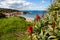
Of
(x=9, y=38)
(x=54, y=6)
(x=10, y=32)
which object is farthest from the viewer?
(x=10, y=32)

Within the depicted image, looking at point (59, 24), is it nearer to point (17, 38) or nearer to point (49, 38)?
point (49, 38)

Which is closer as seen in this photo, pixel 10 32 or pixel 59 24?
pixel 59 24

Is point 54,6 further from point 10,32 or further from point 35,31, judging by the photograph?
point 10,32

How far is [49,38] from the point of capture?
17.6ft

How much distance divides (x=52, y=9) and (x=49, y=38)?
1.69 metres

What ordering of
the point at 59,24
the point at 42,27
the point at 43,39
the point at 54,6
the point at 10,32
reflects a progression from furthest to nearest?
the point at 10,32, the point at 54,6, the point at 42,27, the point at 43,39, the point at 59,24

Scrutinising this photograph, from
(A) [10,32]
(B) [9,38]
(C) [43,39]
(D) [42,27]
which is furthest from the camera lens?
(A) [10,32]

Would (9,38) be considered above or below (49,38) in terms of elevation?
below

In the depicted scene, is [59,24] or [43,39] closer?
[59,24]

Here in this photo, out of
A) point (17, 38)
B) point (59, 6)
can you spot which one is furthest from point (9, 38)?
point (59, 6)

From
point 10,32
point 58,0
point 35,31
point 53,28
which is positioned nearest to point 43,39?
point 53,28

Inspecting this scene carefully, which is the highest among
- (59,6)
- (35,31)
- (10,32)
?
(59,6)

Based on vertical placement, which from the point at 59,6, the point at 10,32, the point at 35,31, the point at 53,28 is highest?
the point at 59,6

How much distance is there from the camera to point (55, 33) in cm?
514
